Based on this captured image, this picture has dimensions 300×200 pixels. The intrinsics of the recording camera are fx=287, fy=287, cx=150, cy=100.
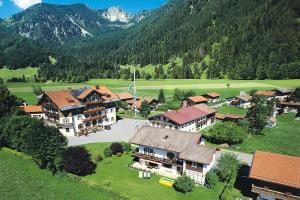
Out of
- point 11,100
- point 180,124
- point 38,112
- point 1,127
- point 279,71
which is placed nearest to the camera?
point 1,127

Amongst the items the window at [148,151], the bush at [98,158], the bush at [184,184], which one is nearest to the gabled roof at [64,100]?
the bush at [98,158]

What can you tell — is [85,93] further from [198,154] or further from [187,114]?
[198,154]

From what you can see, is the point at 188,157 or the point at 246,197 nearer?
the point at 246,197

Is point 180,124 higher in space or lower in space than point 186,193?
higher

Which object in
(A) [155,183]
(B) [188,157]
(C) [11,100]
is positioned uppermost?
(C) [11,100]

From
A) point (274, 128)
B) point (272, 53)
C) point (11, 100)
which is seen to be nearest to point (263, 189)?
point (274, 128)

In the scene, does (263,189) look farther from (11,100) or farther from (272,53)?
(272,53)

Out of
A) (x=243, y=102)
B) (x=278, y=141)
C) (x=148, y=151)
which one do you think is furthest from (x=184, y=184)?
(x=243, y=102)

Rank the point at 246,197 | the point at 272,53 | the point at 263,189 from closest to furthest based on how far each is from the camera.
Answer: the point at 263,189 < the point at 246,197 < the point at 272,53
